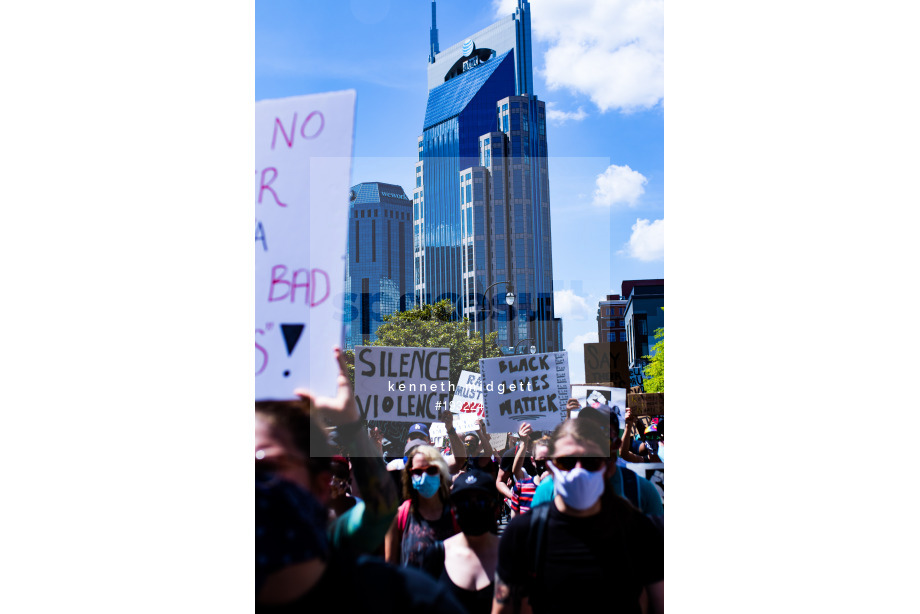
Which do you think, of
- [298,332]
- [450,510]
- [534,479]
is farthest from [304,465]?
[534,479]

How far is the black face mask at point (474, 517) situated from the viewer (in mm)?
4344

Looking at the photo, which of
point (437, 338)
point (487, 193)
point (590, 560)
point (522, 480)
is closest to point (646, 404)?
point (522, 480)

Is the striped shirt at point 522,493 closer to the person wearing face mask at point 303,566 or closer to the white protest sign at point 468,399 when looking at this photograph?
the white protest sign at point 468,399

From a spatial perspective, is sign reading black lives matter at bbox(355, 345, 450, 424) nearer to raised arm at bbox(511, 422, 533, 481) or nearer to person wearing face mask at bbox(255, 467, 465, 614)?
raised arm at bbox(511, 422, 533, 481)

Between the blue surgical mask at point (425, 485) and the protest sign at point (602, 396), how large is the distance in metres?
1.43

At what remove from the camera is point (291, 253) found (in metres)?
3.48

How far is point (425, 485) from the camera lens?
4.48 m

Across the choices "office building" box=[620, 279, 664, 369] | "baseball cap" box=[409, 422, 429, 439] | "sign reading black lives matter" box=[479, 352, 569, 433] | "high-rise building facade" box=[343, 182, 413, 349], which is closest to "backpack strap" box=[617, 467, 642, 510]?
"sign reading black lives matter" box=[479, 352, 569, 433]

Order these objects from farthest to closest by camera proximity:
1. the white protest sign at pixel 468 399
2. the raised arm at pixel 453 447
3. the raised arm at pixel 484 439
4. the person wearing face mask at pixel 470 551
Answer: the white protest sign at pixel 468 399 < the raised arm at pixel 484 439 < the raised arm at pixel 453 447 < the person wearing face mask at pixel 470 551

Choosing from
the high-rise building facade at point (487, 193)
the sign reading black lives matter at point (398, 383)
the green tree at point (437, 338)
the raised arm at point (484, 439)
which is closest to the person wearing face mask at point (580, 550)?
the sign reading black lives matter at point (398, 383)

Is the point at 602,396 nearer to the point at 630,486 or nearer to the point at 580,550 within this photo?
the point at 630,486

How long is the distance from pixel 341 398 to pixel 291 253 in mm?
801

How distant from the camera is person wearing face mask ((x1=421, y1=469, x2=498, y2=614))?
4125mm

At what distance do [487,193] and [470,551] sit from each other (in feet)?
141
